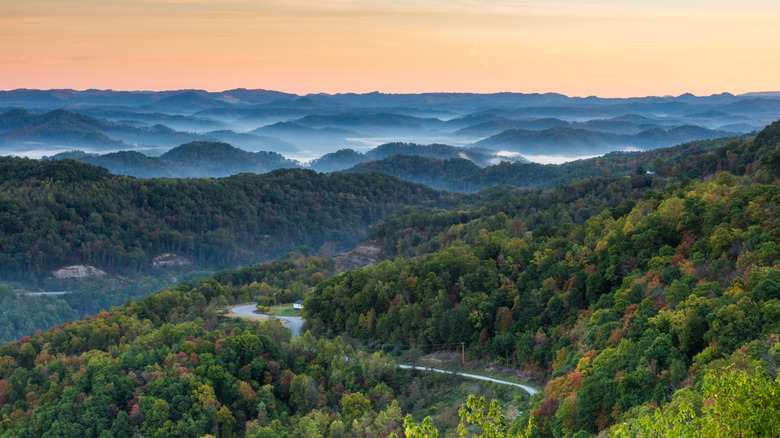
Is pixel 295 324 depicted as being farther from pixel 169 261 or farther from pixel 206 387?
pixel 169 261

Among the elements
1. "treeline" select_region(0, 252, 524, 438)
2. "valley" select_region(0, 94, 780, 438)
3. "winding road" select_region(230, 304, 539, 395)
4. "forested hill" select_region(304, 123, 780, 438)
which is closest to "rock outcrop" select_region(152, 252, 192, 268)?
"valley" select_region(0, 94, 780, 438)

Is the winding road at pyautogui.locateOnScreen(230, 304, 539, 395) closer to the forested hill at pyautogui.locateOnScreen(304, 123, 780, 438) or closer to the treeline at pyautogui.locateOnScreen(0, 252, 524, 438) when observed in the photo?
the treeline at pyautogui.locateOnScreen(0, 252, 524, 438)

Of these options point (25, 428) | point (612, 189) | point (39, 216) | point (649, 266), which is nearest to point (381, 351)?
point (649, 266)

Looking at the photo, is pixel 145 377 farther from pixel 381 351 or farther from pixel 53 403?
pixel 381 351

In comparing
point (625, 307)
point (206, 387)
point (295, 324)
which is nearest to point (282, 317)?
point (295, 324)

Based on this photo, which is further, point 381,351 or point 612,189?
point 612,189

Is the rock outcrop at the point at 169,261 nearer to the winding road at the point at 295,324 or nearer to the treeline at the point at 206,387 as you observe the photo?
the winding road at the point at 295,324

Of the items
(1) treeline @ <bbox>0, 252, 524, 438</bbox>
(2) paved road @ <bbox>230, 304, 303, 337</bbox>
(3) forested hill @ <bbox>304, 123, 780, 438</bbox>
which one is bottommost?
(2) paved road @ <bbox>230, 304, 303, 337</bbox>

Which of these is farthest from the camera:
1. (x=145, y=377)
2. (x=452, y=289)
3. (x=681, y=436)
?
(x=452, y=289)

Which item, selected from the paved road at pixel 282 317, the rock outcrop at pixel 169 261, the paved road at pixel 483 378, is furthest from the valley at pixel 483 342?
the rock outcrop at pixel 169 261
